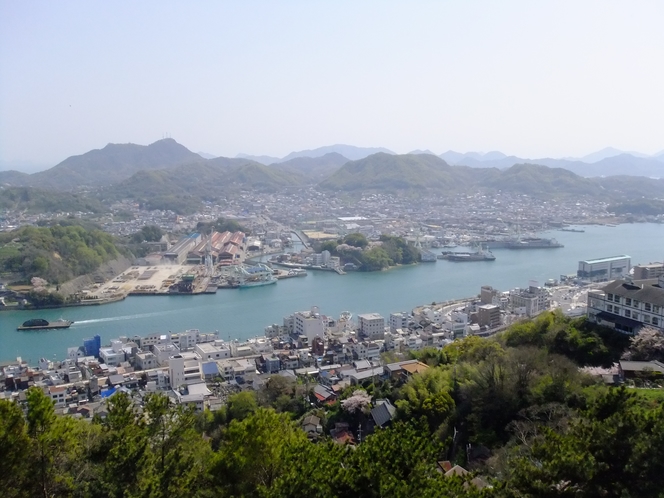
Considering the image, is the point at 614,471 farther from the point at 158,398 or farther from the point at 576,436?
the point at 158,398

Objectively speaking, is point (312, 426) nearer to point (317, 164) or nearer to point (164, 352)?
point (164, 352)

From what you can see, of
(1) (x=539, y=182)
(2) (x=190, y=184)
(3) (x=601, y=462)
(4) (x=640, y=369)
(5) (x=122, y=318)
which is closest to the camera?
(3) (x=601, y=462)

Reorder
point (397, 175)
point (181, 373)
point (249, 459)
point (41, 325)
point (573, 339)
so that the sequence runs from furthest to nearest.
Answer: point (397, 175)
point (41, 325)
point (181, 373)
point (573, 339)
point (249, 459)

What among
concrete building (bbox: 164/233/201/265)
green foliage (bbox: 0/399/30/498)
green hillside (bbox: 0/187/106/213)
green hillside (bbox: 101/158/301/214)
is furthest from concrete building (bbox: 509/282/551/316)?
green hillside (bbox: 101/158/301/214)

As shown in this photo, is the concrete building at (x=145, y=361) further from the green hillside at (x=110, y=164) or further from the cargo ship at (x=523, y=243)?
the green hillside at (x=110, y=164)

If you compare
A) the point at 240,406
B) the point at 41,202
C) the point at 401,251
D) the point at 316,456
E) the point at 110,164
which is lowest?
the point at 240,406

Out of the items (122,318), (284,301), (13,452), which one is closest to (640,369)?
(13,452)
